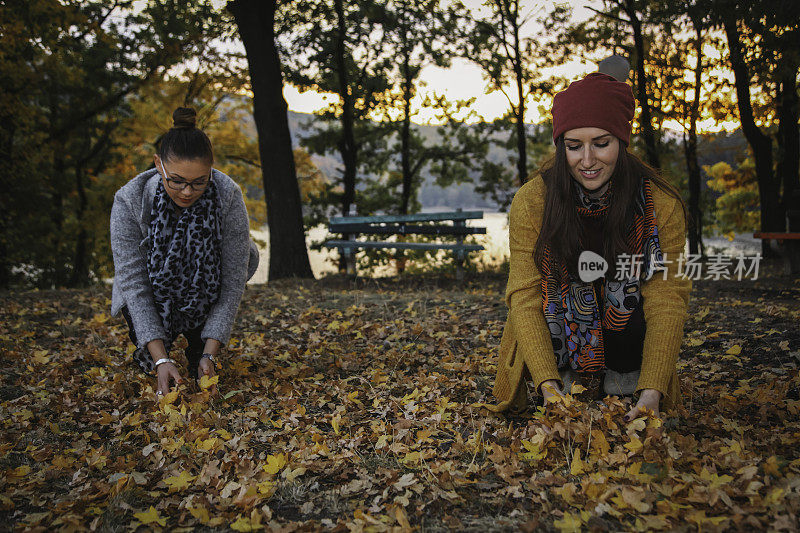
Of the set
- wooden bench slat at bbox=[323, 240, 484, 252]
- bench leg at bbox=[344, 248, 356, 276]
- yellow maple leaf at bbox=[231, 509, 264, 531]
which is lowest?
yellow maple leaf at bbox=[231, 509, 264, 531]

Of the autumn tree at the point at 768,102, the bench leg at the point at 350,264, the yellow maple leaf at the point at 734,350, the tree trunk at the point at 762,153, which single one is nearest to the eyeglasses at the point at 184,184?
the yellow maple leaf at the point at 734,350

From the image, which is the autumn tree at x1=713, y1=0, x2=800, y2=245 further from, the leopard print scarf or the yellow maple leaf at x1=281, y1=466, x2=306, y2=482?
the yellow maple leaf at x1=281, y1=466, x2=306, y2=482

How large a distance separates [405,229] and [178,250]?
670 cm

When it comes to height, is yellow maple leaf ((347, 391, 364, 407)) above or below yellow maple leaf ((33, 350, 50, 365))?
below

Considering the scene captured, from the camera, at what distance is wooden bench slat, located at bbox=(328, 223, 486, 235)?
30.3ft

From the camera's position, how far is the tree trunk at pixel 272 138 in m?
10.0

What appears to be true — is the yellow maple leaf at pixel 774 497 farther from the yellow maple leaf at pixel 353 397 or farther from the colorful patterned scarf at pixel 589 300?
the yellow maple leaf at pixel 353 397

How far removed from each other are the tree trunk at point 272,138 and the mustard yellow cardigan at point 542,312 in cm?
756

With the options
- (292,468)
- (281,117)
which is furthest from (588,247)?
(281,117)

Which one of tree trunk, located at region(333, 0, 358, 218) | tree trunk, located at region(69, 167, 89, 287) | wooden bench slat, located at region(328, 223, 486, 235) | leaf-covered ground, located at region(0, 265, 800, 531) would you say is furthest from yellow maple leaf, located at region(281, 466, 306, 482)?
tree trunk, located at region(69, 167, 89, 287)

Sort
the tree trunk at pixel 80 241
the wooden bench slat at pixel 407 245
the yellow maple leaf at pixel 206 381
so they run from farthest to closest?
the tree trunk at pixel 80 241 < the wooden bench slat at pixel 407 245 < the yellow maple leaf at pixel 206 381

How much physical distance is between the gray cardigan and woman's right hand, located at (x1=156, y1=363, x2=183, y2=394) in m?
0.19

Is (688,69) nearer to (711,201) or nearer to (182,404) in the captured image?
(711,201)

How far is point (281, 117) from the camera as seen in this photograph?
10.2m
